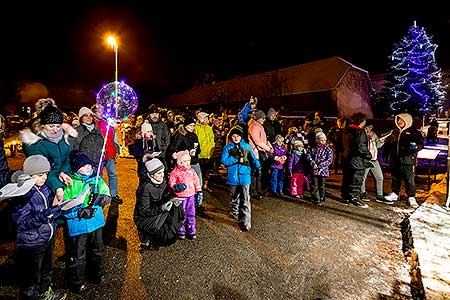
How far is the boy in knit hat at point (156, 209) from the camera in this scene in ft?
15.2

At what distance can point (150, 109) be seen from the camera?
7602 millimetres

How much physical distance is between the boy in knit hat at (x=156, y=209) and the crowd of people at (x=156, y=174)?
0.01 meters

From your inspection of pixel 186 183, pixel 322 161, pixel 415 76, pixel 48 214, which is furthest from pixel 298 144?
pixel 415 76

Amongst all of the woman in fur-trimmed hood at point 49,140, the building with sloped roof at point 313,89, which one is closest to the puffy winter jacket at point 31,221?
the woman in fur-trimmed hood at point 49,140

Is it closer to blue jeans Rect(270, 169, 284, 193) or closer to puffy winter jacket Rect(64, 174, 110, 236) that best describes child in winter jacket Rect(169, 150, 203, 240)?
puffy winter jacket Rect(64, 174, 110, 236)

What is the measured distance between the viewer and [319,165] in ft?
24.7

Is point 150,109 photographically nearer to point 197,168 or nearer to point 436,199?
point 197,168

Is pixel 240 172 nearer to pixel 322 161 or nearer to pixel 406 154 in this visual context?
pixel 322 161

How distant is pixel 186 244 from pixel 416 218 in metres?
4.51

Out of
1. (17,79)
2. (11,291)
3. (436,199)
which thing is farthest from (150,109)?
(17,79)

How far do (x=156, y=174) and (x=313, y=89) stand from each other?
25345 millimetres

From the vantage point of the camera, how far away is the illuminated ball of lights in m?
7.49

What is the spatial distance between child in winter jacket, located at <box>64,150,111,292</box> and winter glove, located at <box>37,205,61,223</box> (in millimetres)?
198

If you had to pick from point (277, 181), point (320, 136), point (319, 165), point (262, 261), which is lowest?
point (262, 261)
